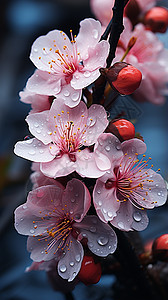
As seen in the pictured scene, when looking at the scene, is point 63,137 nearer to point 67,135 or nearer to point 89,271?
point 67,135

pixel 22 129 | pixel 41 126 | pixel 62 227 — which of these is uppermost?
pixel 41 126

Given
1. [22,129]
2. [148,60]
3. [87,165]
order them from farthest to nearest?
1. [22,129]
2. [148,60]
3. [87,165]

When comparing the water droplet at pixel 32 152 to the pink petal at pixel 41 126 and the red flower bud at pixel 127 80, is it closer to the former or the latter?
the pink petal at pixel 41 126

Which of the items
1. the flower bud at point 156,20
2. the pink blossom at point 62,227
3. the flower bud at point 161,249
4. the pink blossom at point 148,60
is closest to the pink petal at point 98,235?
the pink blossom at point 62,227

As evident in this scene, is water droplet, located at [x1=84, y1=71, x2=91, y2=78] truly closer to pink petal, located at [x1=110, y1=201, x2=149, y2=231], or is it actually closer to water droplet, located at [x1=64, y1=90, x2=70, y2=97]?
water droplet, located at [x1=64, y1=90, x2=70, y2=97]

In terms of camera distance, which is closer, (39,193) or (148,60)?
(39,193)

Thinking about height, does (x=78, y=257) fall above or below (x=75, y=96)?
below

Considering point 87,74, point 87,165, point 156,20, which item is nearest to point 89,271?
point 87,165

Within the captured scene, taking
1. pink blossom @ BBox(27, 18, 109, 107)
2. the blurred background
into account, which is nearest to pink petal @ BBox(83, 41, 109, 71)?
pink blossom @ BBox(27, 18, 109, 107)

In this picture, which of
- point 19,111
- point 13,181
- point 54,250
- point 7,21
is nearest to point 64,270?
point 54,250
